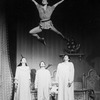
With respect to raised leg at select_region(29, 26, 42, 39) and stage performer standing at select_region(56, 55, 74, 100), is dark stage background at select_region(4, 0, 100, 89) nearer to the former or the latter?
raised leg at select_region(29, 26, 42, 39)

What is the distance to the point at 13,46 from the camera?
29.7ft

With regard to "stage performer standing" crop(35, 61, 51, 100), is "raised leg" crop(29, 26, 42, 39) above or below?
above

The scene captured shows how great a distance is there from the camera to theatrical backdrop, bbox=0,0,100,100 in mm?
9109

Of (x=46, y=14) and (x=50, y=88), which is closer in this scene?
(x=50, y=88)

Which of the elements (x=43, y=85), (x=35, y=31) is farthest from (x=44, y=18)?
(x=43, y=85)

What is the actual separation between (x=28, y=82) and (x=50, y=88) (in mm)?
585

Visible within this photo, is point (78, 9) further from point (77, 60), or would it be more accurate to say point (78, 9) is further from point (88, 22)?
point (77, 60)

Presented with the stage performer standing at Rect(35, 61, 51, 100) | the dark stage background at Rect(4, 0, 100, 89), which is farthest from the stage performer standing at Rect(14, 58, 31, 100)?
the dark stage background at Rect(4, 0, 100, 89)

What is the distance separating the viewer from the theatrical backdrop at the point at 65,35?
911 centimetres

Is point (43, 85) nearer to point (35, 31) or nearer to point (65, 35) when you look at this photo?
point (35, 31)

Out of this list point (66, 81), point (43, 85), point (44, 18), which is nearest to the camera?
point (66, 81)

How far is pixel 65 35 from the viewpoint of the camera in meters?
9.25

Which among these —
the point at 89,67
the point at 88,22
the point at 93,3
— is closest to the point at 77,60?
the point at 89,67

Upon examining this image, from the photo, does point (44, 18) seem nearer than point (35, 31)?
Yes
